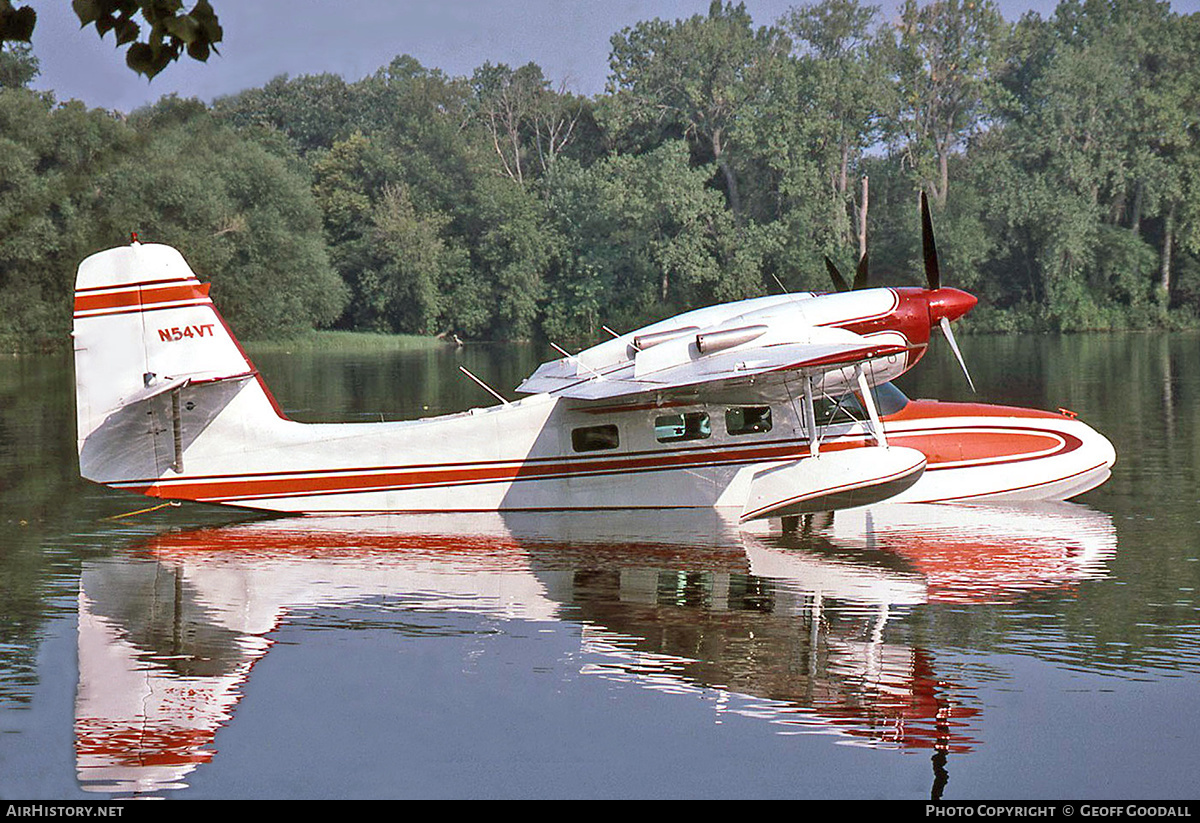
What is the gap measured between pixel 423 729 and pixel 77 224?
5200 centimetres

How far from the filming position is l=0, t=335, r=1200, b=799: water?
7.86 m

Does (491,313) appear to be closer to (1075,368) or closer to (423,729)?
(1075,368)

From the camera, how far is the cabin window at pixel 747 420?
1553cm

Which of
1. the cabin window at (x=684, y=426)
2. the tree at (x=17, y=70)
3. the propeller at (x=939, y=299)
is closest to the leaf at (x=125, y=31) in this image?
the cabin window at (x=684, y=426)

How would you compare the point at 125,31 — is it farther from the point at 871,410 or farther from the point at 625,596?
the point at 871,410

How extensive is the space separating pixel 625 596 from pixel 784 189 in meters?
65.5

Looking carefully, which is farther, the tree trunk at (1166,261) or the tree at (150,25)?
the tree trunk at (1166,261)

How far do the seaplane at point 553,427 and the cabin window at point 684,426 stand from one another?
0.05 ft

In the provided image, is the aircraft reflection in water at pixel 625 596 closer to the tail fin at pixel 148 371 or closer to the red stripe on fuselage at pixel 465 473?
the red stripe on fuselage at pixel 465 473

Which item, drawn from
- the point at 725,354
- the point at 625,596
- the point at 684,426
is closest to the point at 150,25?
the point at 625,596

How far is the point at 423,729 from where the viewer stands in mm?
8633

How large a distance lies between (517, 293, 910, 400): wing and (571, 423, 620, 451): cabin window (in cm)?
52

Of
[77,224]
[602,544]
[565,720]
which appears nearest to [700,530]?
[602,544]

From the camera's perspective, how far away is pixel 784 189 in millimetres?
75750
